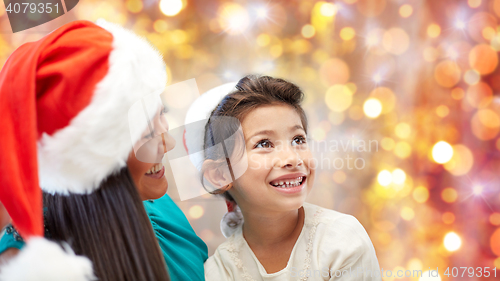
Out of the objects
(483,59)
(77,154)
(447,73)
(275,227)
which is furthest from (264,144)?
(483,59)

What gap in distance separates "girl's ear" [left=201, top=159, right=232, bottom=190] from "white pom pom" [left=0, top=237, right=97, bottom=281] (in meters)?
0.53

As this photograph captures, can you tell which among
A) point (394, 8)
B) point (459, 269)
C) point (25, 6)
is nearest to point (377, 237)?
point (459, 269)

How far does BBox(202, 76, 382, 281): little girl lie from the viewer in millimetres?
978

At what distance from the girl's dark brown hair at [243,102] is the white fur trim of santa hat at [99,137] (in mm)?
343

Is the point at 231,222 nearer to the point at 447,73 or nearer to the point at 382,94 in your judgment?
the point at 382,94

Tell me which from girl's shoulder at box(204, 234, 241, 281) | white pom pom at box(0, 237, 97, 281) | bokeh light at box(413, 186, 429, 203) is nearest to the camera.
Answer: white pom pom at box(0, 237, 97, 281)

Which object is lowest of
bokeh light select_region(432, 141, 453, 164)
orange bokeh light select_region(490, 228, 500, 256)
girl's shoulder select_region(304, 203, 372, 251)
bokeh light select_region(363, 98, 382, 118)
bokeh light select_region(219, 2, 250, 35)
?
orange bokeh light select_region(490, 228, 500, 256)

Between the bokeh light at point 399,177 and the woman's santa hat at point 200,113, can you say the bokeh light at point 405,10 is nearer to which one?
the bokeh light at point 399,177

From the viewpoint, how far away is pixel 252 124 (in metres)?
1.02

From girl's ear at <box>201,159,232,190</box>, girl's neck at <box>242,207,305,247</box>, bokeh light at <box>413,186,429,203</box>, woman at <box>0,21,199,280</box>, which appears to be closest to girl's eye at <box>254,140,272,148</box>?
girl's ear at <box>201,159,232,190</box>

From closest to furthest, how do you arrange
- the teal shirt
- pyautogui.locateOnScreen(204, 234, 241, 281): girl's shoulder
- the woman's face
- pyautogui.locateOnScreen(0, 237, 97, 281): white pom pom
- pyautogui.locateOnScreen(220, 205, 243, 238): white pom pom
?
pyautogui.locateOnScreen(0, 237, 97, 281): white pom pom, the woman's face, the teal shirt, pyautogui.locateOnScreen(204, 234, 241, 281): girl's shoulder, pyautogui.locateOnScreen(220, 205, 243, 238): white pom pom

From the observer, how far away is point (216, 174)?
1095 mm

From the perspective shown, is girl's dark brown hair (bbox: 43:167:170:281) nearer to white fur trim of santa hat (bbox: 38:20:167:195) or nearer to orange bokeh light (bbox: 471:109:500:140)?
white fur trim of santa hat (bbox: 38:20:167:195)

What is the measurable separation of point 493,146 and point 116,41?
4.57ft
